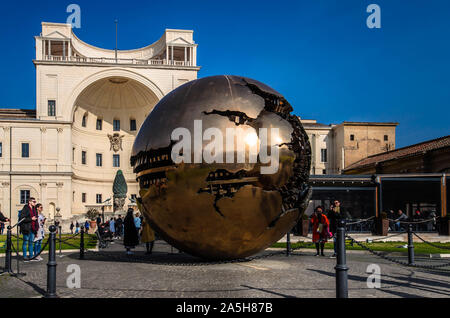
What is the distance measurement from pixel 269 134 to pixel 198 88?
69.9 inches

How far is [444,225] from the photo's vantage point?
901 inches

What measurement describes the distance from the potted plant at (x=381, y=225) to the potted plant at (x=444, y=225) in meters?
3.37

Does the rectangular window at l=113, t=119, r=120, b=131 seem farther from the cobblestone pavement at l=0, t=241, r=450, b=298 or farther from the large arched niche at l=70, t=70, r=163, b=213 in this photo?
the cobblestone pavement at l=0, t=241, r=450, b=298

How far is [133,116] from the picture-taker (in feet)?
179

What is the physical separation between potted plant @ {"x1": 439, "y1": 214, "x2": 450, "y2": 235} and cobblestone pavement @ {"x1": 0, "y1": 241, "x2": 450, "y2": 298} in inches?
581

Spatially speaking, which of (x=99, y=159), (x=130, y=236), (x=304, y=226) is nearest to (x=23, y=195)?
(x=99, y=159)

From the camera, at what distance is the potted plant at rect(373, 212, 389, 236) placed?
2189 cm

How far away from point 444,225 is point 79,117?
4262cm

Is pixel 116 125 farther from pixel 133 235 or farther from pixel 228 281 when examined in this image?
pixel 228 281

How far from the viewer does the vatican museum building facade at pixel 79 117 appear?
4672 cm

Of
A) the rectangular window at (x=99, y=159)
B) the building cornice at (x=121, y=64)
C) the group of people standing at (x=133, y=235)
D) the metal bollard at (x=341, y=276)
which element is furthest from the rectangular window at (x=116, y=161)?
the metal bollard at (x=341, y=276)

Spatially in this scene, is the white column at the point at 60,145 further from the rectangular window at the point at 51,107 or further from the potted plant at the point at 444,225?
the potted plant at the point at 444,225
